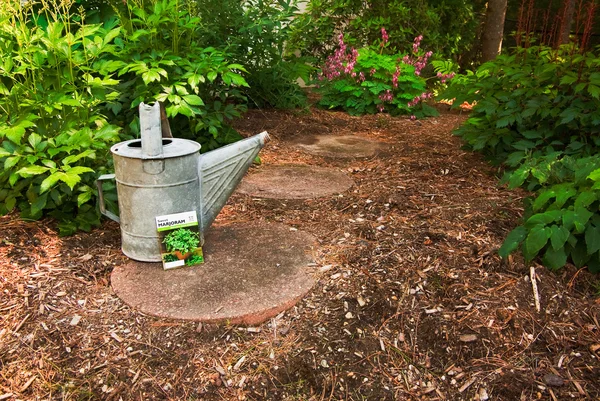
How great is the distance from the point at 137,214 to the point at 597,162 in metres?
1.88

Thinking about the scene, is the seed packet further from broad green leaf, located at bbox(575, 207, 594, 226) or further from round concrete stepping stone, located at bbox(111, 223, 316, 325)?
broad green leaf, located at bbox(575, 207, 594, 226)

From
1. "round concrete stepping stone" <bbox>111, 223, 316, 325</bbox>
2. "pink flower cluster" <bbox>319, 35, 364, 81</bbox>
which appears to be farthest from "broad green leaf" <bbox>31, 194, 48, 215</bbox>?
"pink flower cluster" <bbox>319, 35, 364, 81</bbox>

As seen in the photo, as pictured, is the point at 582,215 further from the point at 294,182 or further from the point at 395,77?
the point at 395,77

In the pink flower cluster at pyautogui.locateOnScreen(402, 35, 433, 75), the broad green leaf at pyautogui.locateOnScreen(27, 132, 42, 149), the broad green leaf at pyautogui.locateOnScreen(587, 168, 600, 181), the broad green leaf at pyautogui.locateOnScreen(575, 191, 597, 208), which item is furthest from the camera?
the pink flower cluster at pyautogui.locateOnScreen(402, 35, 433, 75)

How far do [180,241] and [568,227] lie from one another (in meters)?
1.52

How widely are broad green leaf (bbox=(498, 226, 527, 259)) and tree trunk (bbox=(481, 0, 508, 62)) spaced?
4663 mm

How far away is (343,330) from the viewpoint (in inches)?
74.6

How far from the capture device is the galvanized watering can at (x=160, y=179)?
201 centimetres

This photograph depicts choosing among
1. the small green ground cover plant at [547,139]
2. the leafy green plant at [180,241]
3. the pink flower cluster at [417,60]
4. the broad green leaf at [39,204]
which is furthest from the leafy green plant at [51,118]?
the pink flower cluster at [417,60]

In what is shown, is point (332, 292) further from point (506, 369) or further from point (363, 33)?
point (363, 33)

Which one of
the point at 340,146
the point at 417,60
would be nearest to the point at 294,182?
the point at 340,146

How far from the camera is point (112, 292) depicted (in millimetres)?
2027

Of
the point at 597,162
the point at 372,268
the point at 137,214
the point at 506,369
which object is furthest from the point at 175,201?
the point at 597,162

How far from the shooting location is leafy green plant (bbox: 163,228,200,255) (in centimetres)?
209
